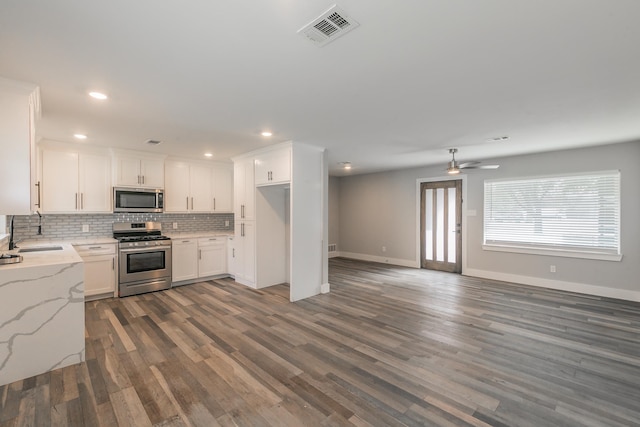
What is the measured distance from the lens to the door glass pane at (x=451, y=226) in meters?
6.59

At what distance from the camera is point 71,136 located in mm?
4172

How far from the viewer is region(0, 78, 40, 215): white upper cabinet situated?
92.8 inches

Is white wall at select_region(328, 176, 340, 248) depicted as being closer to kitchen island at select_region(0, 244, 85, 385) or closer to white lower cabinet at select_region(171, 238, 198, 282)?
white lower cabinet at select_region(171, 238, 198, 282)

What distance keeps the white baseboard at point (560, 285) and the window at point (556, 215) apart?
51 cm

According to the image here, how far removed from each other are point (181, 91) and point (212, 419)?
8.62 ft

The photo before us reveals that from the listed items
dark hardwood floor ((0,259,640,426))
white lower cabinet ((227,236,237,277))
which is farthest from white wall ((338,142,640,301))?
white lower cabinet ((227,236,237,277))

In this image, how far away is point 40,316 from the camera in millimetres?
2570

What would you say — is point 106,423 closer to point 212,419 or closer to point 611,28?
point 212,419

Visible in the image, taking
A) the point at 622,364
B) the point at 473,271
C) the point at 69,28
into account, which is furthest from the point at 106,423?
the point at 473,271

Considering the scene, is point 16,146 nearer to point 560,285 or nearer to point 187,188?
point 187,188

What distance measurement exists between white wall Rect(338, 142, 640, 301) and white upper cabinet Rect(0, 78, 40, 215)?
675 centimetres

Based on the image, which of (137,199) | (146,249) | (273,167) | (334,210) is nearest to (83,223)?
(137,199)

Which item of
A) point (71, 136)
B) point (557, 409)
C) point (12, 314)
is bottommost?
point (557, 409)

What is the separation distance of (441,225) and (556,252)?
2144 mm
